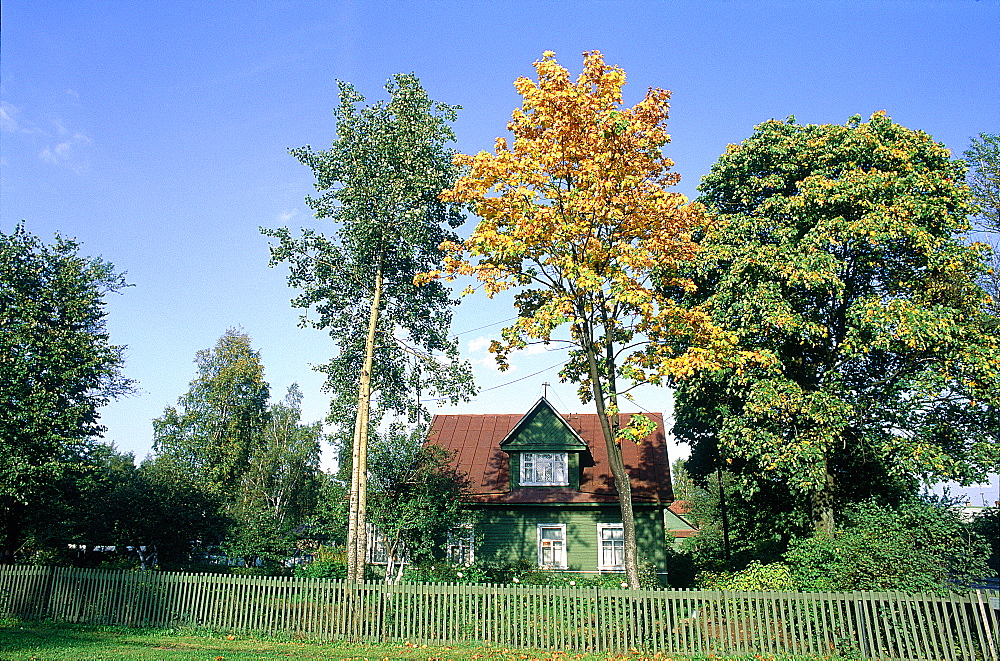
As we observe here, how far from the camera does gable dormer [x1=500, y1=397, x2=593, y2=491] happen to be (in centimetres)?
2748

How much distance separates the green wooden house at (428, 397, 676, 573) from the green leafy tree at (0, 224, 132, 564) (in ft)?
49.6

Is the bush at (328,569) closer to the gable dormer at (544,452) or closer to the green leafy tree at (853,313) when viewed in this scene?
the gable dormer at (544,452)

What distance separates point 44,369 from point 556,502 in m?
20.0

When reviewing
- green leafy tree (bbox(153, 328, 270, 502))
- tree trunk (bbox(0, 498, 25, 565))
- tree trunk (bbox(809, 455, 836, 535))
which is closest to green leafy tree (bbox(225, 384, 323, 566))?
green leafy tree (bbox(153, 328, 270, 502))

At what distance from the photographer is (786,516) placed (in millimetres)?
25062

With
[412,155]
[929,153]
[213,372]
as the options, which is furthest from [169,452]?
[929,153]

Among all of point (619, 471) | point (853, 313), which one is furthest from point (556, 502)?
point (853, 313)

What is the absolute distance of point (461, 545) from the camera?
2738 cm

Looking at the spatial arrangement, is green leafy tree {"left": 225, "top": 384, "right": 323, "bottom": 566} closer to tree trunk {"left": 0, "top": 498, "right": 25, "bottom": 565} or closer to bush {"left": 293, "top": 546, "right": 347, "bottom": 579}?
bush {"left": 293, "top": 546, "right": 347, "bottom": 579}

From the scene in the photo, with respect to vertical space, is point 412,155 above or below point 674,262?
above

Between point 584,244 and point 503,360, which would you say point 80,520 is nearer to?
point 503,360

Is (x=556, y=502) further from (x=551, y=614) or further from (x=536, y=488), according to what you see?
(x=551, y=614)

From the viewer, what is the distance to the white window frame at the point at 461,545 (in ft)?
88.4

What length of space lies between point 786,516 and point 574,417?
1062 centimetres
